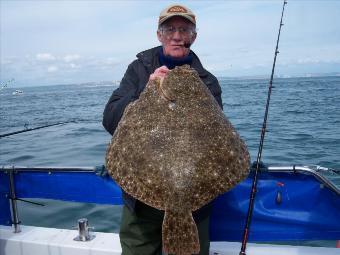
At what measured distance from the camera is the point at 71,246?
413 cm

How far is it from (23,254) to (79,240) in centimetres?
73

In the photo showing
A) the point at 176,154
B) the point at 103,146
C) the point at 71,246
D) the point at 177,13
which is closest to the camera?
the point at 176,154

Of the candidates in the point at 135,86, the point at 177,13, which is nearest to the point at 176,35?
the point at 177,13

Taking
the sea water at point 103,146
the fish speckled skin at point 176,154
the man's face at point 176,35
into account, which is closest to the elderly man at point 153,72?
the man's face at point 176,35

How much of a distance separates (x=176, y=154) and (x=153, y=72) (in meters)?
1.03

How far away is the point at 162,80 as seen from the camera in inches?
106

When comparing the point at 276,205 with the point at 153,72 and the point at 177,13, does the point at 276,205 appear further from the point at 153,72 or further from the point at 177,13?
the point at 177,13

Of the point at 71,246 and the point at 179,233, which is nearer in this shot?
the point at 179,233

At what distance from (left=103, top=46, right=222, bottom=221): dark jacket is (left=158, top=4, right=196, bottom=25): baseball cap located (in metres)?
0.32

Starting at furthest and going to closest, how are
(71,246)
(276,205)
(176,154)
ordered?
(71,246) < (276,205) < (176,154)

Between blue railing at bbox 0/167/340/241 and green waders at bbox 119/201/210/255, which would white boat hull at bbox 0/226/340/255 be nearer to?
blue railing at bbox 0/167/340/241

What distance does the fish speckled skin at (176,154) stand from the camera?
→ 2.34m

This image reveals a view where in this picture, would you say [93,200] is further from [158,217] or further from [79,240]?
[158,217]

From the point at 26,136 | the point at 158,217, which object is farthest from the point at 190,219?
the point at 26,136
